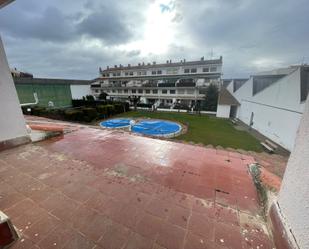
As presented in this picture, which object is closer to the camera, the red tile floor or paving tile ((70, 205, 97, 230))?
the red tile floor

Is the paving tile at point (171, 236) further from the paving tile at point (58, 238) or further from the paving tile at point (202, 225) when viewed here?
the paving tile at point (58, 238)

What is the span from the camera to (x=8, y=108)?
3.19 m

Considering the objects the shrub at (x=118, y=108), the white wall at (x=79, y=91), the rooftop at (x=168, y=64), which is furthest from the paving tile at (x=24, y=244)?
the white wall at (x=79, y=91)

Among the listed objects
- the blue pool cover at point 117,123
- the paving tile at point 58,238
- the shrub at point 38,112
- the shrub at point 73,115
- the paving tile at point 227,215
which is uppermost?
the paving tile at point 58,238

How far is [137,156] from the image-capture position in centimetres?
326

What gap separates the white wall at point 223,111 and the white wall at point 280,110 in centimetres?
420

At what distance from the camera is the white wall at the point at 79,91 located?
28727 mm

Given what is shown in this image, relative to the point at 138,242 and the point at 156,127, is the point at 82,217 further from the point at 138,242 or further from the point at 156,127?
the point at 156,127

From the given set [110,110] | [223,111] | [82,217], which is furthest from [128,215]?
[223,111]

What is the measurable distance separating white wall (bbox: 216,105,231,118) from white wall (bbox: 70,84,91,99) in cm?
2674

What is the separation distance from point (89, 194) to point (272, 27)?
130 inches

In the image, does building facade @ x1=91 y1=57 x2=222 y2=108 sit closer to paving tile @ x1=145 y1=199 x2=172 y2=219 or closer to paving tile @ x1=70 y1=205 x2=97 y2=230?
paving tile @ x1=145 y1=199 x2=172 y2=219

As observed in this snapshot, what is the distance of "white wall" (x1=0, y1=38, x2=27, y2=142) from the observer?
302 cm

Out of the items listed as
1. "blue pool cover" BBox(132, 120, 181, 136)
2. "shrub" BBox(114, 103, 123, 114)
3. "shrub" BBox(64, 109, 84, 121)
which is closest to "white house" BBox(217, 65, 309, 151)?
"blue pool cover" BBox(132, 120, 181, 136)
